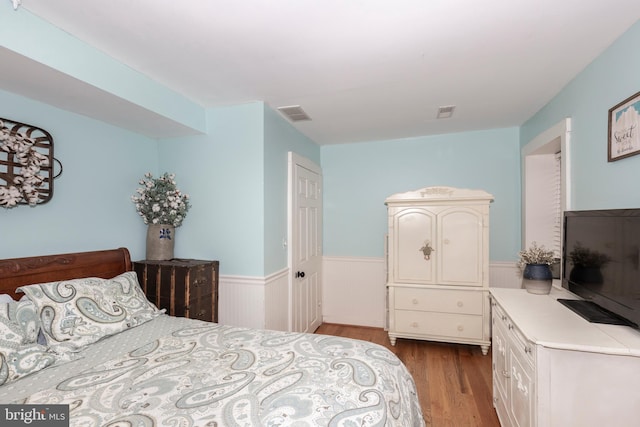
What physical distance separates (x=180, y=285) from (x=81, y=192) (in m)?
1.00

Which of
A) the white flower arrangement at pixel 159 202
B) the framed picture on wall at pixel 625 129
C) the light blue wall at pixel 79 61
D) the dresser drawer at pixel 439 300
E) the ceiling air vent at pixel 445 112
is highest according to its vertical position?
the ceiling air vent at pixel 445 112

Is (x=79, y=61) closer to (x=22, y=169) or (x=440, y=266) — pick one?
(x=22, y=169)

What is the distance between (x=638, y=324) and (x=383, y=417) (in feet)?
4.03

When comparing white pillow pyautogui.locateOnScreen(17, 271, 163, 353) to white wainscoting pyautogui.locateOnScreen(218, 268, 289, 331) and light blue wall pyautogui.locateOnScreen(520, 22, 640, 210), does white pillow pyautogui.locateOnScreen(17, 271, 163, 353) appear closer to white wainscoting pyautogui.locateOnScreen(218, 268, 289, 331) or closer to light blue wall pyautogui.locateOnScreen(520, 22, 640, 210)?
white wainscoting pyautogui.locateOnScreen(218, 268, 289, 331)

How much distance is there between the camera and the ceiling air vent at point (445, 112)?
2.71m

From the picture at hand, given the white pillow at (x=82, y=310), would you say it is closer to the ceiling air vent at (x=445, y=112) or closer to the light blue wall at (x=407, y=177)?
the light blue wall at (x=407, y=177)

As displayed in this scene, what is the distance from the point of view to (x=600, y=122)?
183 centimetres

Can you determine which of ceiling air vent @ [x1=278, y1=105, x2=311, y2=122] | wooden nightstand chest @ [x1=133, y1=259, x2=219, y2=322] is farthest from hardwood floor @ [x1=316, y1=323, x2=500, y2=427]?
ceiling air vent @ [x1=278, y1=105, x2=311, y2=122]

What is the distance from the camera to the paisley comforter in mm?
1067

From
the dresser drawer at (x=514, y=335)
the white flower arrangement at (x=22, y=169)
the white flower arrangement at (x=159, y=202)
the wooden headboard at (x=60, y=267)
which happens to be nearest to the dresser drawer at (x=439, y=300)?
the dresser drawer at (x=514, y=335)

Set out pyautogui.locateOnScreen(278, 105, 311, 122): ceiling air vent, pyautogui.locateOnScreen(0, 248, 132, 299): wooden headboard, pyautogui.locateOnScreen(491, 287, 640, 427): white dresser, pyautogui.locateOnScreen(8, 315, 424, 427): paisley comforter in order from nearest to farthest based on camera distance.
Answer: pyautogui.locateOnScreen(8, 315, 424, 427): paisley comforter, pyautogui.locateOnScreen(491, 287, 640, 427): white dresser, pyautogui.locateOnScreen(0, 248, 132, 299): wooden headboard, pyautogui.locateOnScreen(278, 105, 311, 122): ceiling air vent

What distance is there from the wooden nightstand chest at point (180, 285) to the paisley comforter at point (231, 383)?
0.54 m

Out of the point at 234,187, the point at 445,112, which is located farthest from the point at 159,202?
the point at 445,112

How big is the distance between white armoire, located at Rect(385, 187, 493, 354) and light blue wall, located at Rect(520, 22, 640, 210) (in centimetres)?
88
